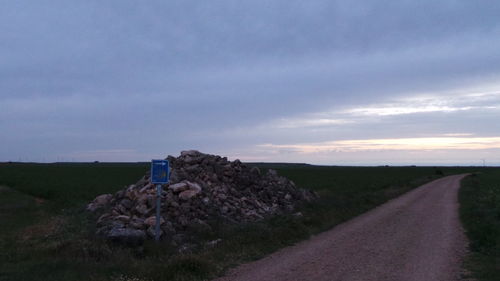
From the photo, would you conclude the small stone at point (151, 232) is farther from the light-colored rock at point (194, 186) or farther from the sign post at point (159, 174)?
the light-colored rock at point (194, 186)

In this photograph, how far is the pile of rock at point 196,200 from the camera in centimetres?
1520

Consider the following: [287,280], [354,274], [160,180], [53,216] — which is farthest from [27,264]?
[53,216]

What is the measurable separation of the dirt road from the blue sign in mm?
3156

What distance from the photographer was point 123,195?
762 inches

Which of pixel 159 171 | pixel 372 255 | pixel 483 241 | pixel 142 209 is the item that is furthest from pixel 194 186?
pixel 483 241

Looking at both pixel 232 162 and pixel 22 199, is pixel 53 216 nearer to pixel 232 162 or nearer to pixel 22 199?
pixel 232 162

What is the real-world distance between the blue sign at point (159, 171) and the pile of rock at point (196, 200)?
205 centimetres

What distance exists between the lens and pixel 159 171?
1235 centimetres

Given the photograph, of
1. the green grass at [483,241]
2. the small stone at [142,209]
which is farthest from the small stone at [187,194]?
the green grass at [483,241]

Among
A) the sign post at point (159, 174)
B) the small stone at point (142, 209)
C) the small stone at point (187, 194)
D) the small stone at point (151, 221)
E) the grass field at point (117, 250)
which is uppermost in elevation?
the sign post at point (159, 174)

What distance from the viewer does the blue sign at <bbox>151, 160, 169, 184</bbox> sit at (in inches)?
482

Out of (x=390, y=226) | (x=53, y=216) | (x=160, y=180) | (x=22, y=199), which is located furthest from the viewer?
(x=22, y=199)

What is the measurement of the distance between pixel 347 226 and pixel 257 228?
139 inches

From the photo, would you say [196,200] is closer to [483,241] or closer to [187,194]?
[187,194]
